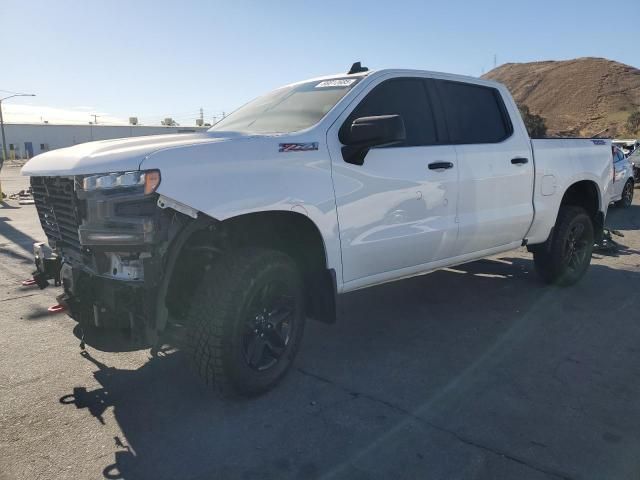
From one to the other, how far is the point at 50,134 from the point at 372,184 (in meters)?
87.6

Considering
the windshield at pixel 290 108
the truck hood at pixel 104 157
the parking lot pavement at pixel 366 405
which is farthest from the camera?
the windshield at pixel 290 108

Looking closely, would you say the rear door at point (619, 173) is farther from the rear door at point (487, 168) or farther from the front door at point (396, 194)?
the front door at point (396, 194)

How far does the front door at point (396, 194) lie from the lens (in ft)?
12.7

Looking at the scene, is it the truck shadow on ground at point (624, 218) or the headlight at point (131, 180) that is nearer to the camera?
the headlight at point (131, 180)

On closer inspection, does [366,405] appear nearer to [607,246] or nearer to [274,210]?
[274,210]

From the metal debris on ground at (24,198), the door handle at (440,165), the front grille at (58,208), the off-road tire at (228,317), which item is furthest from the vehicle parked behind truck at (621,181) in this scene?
the metal debris on ground at (24,198)

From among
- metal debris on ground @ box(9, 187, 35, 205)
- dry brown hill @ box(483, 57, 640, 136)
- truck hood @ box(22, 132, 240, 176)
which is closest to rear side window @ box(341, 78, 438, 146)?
truck hood @ box(22, 132, 240, 176)

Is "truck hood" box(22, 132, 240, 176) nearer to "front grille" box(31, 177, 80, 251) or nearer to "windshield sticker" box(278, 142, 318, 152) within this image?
"front grille" box(31, 177, 80, 251)

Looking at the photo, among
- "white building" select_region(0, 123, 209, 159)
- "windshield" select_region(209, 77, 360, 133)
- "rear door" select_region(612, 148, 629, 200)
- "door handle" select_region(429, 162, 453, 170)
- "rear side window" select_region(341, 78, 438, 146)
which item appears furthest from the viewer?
"white building" select_region(0, 123, 209, 159)

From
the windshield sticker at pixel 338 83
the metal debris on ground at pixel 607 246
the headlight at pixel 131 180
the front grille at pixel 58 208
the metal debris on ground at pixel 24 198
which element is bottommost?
the metal debris on ground at pixel 607 246

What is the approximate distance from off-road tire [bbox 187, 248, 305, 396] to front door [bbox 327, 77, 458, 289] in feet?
2.21

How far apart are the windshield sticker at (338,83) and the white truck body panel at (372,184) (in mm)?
137

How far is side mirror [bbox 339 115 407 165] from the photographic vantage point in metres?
3.54

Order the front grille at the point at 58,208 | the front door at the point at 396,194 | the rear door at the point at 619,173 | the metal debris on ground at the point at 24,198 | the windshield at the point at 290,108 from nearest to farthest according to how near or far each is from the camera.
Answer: the front grille at the point at 58,208 < the front door at the point at 396,194 < the windshield at the point at 290,108 < the rear door at the point at 619,173 < the metal debris on ground at the point at 24,198
